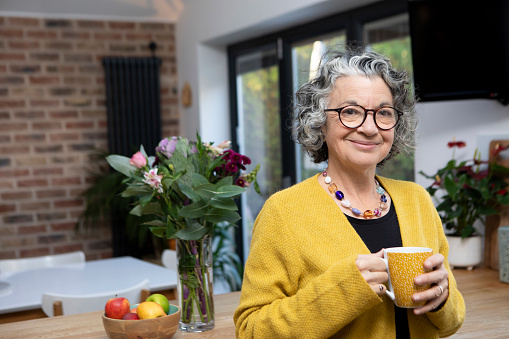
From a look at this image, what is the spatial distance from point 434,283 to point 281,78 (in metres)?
3.06

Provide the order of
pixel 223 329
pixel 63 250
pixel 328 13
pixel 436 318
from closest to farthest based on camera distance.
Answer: pixel 436 318, pixel 223 329, pixel 328 13, pixel 63 250

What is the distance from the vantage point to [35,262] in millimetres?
3291

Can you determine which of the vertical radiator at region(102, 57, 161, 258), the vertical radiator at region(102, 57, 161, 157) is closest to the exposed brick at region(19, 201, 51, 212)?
the vertical radiator at region(102, 57, 161, 258)

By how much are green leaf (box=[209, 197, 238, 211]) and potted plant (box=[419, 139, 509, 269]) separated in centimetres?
104

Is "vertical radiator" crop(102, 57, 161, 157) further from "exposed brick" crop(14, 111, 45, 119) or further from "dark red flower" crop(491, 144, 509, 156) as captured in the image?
"dark red flower" crop(491, 144, 509, 156)

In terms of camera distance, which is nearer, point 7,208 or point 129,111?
point 7,208

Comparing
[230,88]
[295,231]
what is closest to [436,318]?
[295,231]

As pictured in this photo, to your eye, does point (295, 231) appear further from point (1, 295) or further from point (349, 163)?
point (1, 295)

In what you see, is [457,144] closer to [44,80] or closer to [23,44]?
[44,80]

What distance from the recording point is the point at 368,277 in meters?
1.06

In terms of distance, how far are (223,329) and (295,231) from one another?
655 mm

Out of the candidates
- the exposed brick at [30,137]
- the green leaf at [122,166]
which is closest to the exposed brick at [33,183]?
the exposed brick at [30,137]

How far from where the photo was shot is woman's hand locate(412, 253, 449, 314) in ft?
3.46

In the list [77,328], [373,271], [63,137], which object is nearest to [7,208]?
[63,137]
